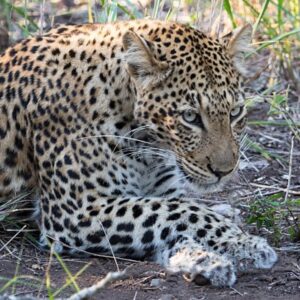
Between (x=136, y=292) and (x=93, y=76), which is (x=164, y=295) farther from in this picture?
(x=93, y=76)

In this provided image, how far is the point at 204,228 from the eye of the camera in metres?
7.13

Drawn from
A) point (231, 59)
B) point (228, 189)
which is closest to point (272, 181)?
point (228, 189)

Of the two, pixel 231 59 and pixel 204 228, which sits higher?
pixel 231 59

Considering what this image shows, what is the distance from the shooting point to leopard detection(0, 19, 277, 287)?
707cm

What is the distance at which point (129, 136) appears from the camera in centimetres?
736

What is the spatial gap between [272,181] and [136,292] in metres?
2.97

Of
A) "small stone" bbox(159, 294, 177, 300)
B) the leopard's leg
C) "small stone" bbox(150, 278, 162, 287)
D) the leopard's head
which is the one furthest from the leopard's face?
"small stone" bbox(159, 294, 177, 300)

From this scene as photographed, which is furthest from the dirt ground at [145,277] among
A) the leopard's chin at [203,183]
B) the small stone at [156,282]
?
the leopard's chin at [203,183]

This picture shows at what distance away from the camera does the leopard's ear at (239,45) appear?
754 centimetres

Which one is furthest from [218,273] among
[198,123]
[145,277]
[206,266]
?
[198,123]

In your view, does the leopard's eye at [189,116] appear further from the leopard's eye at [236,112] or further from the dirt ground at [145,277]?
the dirt ground at [145,277]

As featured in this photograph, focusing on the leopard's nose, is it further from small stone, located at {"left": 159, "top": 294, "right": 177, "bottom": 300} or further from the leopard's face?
small stone, located at {"left": 159, "top": 294, "right": 177, "bottom": 300}

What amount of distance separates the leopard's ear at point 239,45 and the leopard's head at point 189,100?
0.27 metres

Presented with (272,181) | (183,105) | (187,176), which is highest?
(183,105)
